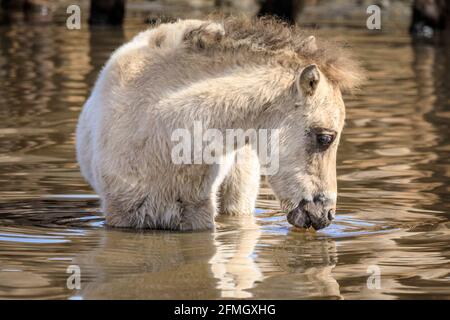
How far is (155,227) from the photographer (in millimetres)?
7812

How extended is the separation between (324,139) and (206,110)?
30.0 inches

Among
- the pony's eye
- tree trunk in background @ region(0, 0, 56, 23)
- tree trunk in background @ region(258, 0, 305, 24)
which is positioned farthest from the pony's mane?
tree trunk in background @ region(0, 0, 56, 23)

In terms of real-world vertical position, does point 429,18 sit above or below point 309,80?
below

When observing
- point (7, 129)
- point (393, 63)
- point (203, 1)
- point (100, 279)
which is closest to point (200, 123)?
point (100, 279)

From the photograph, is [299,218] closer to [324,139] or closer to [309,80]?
[324,139]

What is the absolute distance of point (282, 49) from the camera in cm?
757

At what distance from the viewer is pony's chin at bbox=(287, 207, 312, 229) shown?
24.7 ft

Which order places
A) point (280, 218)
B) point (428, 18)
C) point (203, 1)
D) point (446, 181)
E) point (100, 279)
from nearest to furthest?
point (100, 279), point (280, 218), point (446, 181), point (428, 18), point (203, 1)

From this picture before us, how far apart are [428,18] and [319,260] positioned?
53.1 ft

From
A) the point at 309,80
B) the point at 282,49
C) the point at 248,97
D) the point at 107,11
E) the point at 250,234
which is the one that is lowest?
the point at 250,234

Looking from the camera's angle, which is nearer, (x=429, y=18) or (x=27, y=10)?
(x=429, y=18)

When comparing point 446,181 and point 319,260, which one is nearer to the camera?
point 319,260

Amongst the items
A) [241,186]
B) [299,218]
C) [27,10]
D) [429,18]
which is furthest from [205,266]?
[27,10]
